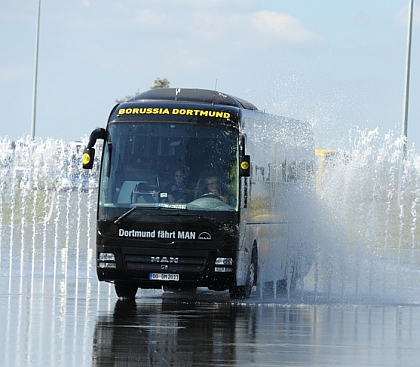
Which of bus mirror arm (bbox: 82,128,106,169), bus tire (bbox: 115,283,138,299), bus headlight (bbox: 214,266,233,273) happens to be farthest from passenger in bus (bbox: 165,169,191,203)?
bus tire (bbox: 115,283,138,299)

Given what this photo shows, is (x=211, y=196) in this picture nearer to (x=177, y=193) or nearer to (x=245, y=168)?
(x=177, y=193)

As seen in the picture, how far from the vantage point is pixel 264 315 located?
16625mm

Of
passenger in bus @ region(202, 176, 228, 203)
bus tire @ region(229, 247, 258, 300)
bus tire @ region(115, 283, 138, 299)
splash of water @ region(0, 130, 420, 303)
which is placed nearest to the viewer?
passenger in bus @ region(202, 176, 228, 203)

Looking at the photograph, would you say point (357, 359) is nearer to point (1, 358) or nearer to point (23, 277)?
point (1, 358)

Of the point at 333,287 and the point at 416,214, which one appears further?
the point at 416,214

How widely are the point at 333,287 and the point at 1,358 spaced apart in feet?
42.6

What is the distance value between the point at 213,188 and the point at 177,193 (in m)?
0.56

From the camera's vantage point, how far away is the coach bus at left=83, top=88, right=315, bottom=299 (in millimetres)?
17844

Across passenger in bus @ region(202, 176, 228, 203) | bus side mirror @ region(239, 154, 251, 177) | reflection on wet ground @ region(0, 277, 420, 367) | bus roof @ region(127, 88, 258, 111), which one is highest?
bus roof @ region(127, 88, 258, 111)

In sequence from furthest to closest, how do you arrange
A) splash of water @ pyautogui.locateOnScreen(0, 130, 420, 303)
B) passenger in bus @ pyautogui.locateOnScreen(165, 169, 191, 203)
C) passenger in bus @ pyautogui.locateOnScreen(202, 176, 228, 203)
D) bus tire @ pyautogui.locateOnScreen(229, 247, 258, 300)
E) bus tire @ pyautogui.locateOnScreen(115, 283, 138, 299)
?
1. splash of water @ pyautogui.locateOnScreen(0, 130, 420, 303)
2. bus tire @ pyautogui.locateOnScreen(229, 247, 258, 300)
3. bus tire @ pyautogui.locateOnScreen(115, 283, 138, 299)
4. passenger in bus @ pyautogui.locateOnScreen(202, 176, 228, 203)
5. passenger in bus @ pyautogui.locateOnScreen(165, 169, 191, 203)

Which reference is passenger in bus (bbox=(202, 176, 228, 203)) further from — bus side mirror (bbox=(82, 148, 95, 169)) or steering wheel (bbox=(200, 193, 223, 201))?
bus side mirror (bbox=(82, 148, 95, 169))

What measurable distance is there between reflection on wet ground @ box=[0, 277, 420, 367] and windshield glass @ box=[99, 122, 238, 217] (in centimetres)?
155

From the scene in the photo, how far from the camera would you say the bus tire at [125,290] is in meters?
18.9

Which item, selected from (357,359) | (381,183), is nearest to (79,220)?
(381,183)
